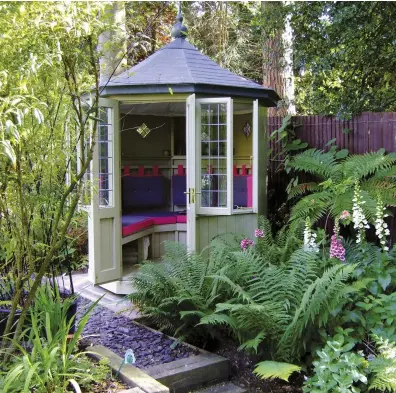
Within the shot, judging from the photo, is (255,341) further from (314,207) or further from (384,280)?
(314,207)

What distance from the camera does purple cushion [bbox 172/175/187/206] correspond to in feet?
25.4

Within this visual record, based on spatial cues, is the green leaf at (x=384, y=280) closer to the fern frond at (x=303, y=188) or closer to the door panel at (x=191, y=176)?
the door panel at (x=191, y=176)

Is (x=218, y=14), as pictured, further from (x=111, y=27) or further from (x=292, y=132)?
(x=111, y=27)

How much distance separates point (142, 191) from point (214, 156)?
309 cm

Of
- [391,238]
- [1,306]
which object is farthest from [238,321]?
[391,238]

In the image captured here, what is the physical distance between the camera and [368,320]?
3.32m

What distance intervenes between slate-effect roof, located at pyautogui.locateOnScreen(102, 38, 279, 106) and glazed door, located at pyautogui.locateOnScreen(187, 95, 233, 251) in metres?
0.16

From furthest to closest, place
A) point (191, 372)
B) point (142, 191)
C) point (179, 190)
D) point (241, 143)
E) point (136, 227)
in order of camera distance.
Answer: point (142, 191)
point (179, 190)
point (241, 143)
point (136, 227)
point (191, 372)

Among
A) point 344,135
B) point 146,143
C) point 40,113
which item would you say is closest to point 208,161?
point 344,135

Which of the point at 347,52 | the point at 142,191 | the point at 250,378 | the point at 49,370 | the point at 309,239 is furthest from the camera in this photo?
the point at 142,191

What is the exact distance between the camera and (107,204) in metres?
5.00

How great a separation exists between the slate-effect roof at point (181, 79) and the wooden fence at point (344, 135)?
0.80m

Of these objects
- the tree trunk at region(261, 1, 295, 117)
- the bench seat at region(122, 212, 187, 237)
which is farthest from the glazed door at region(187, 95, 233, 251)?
the tree trunk at region(261, 1, 295, 117)

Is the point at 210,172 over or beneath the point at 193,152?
beneath
